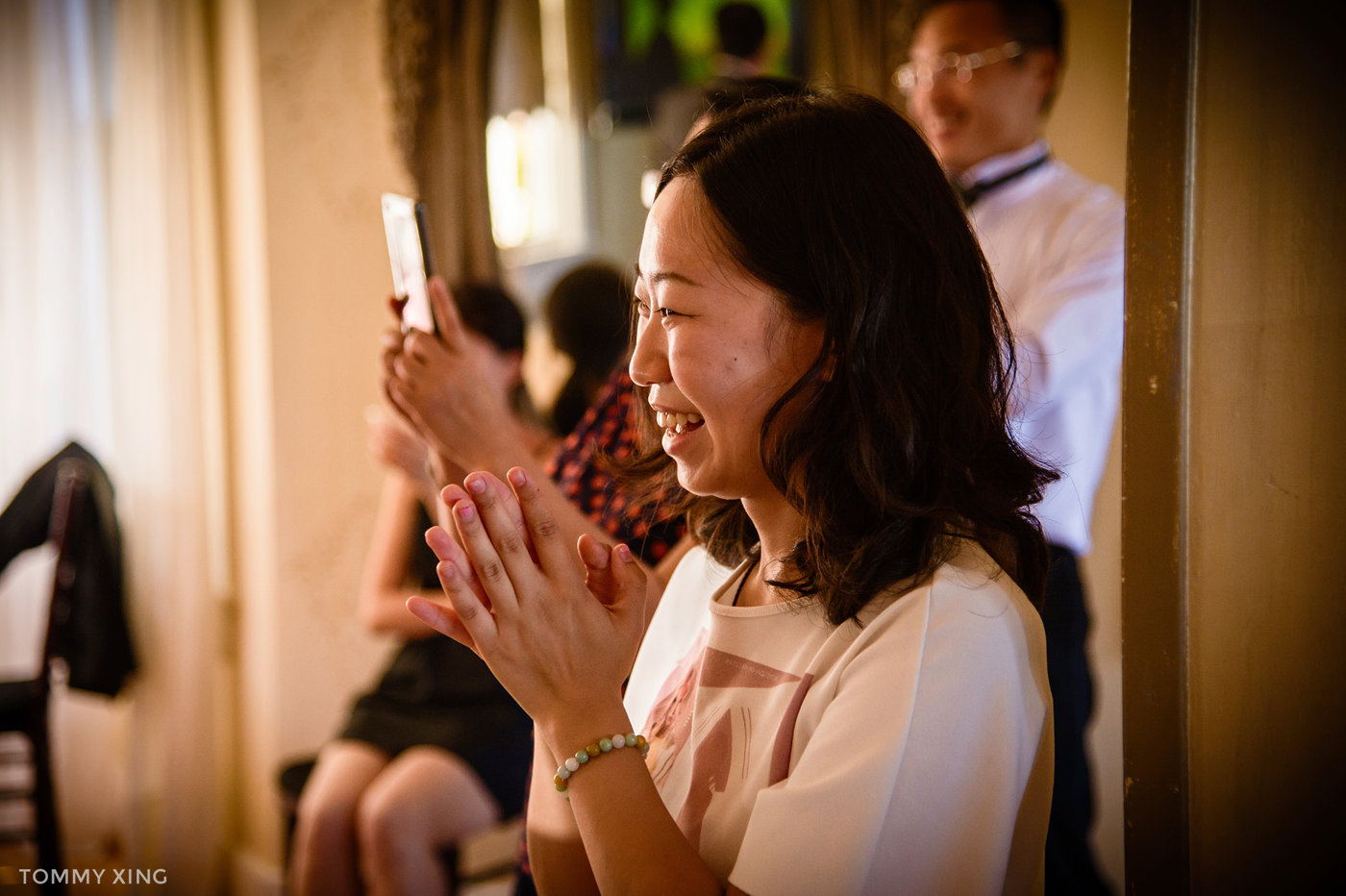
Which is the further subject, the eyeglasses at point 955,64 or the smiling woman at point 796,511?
the eyeglasses at point 955,64

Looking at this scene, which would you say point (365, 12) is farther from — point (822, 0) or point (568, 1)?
point (822, 0)

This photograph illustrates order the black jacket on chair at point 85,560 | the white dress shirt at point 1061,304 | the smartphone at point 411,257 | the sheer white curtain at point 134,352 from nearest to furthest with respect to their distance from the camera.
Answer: the smartphone at point 411,257
the white dress shirt at point 1061,304
the black jacket on chair at point 85,560
the sheer white curtain at point 134,352

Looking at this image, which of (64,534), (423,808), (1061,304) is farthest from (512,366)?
(64,534)

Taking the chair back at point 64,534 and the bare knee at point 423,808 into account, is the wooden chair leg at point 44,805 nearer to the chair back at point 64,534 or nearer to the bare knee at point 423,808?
the chair back at point 64,534

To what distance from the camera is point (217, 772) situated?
115 inches

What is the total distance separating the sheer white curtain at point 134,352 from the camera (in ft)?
9.35

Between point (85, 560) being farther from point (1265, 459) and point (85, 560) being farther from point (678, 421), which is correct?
point (1265, 459)

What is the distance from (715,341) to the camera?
0.81m

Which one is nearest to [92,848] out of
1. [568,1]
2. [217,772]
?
[217,772]

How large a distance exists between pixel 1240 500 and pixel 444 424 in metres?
0.86

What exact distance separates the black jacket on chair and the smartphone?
5.99ft

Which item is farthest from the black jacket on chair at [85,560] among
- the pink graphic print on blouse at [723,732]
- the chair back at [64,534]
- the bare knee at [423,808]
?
the pink graphic print on blouse at [723,732]

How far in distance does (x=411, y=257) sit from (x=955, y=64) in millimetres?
1015

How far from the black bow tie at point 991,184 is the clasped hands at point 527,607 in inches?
47.3
